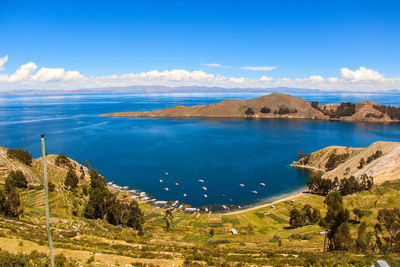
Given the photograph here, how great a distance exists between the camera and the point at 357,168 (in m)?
96.7

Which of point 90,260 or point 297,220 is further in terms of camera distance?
point 297,220

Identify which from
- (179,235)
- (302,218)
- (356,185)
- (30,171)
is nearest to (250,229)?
Answer: (302,218)

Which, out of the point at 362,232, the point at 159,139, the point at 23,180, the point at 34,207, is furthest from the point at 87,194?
the point at 159,139

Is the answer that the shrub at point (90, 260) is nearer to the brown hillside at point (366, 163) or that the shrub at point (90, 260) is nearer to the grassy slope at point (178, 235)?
the grassy slope at point (178, 235)

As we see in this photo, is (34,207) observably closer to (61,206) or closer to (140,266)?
(61,206)

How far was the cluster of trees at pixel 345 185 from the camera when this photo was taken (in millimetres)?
75562

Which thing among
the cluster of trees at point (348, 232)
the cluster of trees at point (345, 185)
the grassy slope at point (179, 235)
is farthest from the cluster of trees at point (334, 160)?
the cluster of trees at point (348, 232)

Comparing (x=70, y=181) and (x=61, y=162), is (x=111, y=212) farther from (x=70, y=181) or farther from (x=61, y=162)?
(x=61, y=162)

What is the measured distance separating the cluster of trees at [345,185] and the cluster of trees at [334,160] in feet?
84.7

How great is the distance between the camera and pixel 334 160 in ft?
371

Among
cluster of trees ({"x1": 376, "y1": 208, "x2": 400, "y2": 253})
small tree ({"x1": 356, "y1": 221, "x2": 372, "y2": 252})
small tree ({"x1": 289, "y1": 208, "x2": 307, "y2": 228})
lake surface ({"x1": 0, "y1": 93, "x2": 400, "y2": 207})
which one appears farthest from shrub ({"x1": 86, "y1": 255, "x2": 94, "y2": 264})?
lake surface ({"x1": 0, "y1": 93, "x2": 400, "y2": 207})

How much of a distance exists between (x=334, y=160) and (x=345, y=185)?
38046mm

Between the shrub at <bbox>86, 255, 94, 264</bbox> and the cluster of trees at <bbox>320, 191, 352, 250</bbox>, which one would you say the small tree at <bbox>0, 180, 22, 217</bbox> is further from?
the cluster of trees at <bbox>320, 191, 352, 250</bbox>

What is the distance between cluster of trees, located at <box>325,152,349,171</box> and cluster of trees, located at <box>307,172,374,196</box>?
2582 cm
